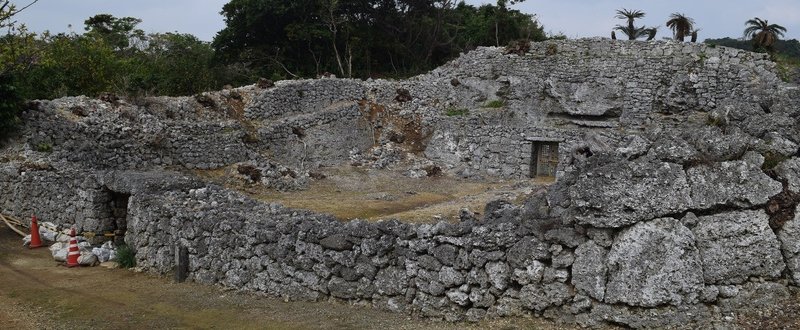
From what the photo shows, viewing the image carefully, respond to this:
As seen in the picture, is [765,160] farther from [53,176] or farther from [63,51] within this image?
[63,51]

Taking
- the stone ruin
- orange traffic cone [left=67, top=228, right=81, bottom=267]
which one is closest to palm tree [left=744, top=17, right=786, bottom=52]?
the stone ruin

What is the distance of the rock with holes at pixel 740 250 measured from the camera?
23.4 ft

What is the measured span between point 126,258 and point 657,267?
10080 millimetres

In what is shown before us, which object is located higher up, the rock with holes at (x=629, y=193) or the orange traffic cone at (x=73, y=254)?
the rock with holes at (x=629, y=193)

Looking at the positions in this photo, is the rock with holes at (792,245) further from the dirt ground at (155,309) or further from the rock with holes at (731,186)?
the dirt ground at (155,309)

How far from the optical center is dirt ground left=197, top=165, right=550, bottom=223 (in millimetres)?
17125

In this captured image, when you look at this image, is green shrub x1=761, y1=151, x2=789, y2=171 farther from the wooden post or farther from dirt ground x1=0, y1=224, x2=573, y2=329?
the wooden post

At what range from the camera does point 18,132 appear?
757 inches

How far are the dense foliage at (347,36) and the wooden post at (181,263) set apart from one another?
23.4m

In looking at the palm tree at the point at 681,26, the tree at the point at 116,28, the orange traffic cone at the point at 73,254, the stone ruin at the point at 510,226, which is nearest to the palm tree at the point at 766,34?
the palm tree at the point at 681,26

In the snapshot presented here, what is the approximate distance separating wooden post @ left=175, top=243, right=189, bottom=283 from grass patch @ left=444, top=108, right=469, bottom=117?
59.0 ft

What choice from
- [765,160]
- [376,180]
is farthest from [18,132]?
[765,160]

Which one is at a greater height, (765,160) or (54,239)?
(765,160)

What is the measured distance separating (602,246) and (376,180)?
16.6 metres
